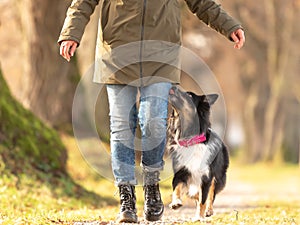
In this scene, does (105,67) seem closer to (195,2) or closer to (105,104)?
(195,2)

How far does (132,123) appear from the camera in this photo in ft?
20.2

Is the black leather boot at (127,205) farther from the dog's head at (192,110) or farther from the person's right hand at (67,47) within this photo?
the person's right hand at (67,47)

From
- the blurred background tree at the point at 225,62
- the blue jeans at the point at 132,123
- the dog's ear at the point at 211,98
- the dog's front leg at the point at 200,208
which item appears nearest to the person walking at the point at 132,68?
the blue jeans at the point at 132,123

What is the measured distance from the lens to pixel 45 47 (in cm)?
1554

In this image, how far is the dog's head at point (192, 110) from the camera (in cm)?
652

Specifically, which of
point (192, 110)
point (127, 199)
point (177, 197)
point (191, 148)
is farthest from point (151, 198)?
point (192, 110)

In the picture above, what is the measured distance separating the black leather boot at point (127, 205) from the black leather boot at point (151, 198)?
156mm

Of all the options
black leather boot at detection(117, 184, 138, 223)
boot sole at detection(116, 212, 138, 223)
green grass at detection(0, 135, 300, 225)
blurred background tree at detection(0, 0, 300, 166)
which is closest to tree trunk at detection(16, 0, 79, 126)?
blurred background tree at detection(0, 0, 300, 166)

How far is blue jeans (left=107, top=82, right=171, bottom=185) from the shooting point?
6.07 metres

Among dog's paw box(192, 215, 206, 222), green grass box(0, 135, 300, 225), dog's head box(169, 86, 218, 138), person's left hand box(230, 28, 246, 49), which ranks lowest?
green grass box(0, 135, 300, 225)

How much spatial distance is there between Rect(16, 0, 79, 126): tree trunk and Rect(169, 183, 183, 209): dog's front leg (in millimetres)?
9167

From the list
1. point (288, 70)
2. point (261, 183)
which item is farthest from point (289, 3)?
point (261, 183)

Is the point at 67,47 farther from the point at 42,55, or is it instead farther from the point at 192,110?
→ the point at 42,55

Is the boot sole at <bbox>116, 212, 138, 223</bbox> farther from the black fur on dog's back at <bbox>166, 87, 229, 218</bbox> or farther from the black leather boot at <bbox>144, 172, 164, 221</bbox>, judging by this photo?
the black fur on dog's back at <bbox>166, 87, 229, 218</bbox>
